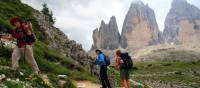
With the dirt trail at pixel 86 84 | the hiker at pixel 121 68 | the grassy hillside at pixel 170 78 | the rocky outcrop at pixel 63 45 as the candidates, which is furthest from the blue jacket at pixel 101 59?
the grassy hillside at pixel 170 78

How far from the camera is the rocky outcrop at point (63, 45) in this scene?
5001cm

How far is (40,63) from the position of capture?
117ft

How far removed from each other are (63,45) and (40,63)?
17679 mm

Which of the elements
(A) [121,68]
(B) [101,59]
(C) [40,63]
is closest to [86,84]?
(C) [40,63]

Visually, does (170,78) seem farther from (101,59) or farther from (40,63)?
(101,59)

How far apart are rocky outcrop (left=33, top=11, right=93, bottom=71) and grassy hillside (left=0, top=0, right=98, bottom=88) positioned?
89cm

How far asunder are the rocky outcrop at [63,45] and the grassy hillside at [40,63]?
0.89 meters

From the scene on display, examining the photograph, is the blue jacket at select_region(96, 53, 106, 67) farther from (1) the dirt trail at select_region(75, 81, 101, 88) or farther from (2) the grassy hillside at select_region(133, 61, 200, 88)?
(2) the grassy hillside at select_region(133, 61, 200, 88)

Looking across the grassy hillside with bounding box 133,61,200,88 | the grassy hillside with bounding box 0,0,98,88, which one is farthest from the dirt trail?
the grassy hillside with bounding box 133,61,200,88

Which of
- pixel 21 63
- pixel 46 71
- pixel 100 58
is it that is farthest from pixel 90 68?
pixel 100 58

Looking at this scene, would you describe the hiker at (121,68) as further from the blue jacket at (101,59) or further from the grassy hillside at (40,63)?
the grassy hillside at (40,63)

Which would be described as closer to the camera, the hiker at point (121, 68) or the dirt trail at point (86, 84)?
the hiker at point (121, 68)

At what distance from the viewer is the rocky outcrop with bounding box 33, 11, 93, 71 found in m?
50.0

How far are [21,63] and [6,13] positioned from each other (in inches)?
734
